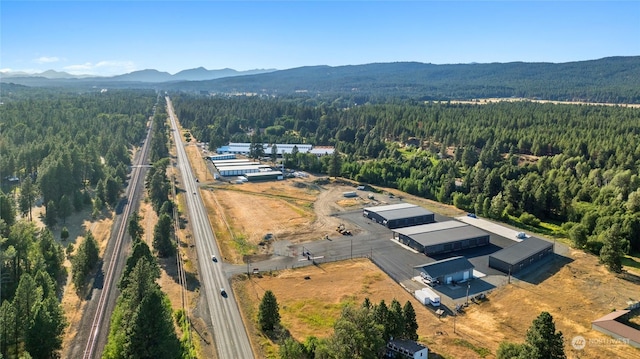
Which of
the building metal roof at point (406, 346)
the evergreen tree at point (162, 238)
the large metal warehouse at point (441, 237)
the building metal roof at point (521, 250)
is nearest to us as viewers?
the building metal roof at point (406, 346)

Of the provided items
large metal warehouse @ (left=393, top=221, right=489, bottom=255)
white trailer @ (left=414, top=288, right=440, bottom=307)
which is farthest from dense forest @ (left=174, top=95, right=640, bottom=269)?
white trailer @ (left=414, top=288, right=440, bottom=307)

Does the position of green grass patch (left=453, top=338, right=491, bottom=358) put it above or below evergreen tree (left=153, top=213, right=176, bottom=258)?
below

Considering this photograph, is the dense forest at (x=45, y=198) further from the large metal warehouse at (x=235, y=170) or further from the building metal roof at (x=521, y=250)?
the building metal roof at (x=521, y=250)

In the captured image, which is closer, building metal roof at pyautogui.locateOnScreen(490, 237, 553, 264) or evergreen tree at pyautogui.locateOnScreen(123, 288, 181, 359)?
evergreen tree at pyautogui.locateOnScreen(123, 288, 181, 359)

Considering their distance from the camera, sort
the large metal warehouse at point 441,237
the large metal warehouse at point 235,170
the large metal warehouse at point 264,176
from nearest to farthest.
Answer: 1. the large metal warehouse at point 441,237
2. the large metal warehouse at point 264,176
3. the large metal warehouse at point 235,170

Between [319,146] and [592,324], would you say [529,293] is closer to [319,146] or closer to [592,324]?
[592,324]

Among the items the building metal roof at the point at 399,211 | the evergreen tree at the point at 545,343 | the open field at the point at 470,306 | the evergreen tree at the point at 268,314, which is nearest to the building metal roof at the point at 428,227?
the building metal roof at the point at 399,211

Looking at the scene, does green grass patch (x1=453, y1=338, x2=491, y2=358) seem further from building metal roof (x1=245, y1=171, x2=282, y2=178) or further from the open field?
building metal roof (x1=245, y1=171, x2=282, y2=178)

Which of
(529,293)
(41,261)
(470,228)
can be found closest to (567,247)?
(470,228)
